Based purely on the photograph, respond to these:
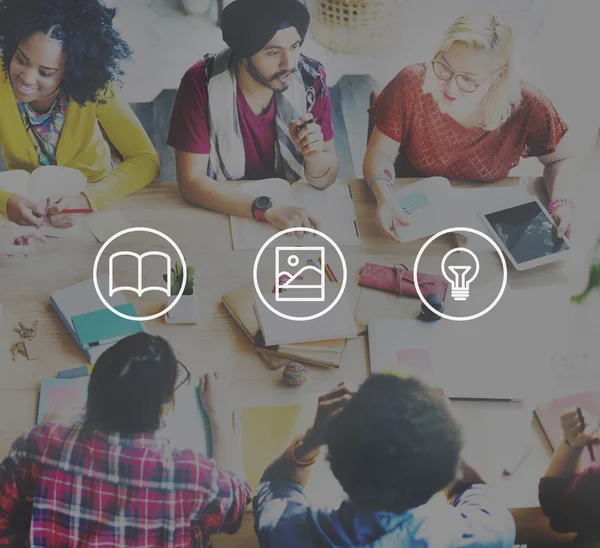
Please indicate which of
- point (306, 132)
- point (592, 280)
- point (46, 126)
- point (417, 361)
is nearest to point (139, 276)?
point (46, 126)

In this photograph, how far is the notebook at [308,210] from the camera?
1720mm

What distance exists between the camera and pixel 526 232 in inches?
68.2

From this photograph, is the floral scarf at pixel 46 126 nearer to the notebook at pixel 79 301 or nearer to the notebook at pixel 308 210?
the notebook at pixel 79 301

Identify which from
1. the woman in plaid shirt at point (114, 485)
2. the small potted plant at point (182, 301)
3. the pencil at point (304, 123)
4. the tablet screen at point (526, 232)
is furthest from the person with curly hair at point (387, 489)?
the pencil at point (304, 123)

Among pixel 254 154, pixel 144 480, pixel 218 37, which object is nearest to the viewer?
pixel 144 480

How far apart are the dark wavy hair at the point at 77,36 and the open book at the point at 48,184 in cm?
19

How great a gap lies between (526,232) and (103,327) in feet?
3.58

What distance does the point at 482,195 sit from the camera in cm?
179

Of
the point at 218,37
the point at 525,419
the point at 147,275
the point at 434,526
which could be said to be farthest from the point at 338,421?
the point at 218,37

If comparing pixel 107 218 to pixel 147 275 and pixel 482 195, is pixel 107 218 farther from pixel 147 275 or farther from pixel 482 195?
pixel 482 195

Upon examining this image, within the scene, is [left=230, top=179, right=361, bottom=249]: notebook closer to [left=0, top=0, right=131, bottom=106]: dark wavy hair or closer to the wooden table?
the wooden table

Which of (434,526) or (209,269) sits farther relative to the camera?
(209,269)

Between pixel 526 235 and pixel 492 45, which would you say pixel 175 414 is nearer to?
pixel 526 235

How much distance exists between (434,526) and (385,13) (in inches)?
48.5
